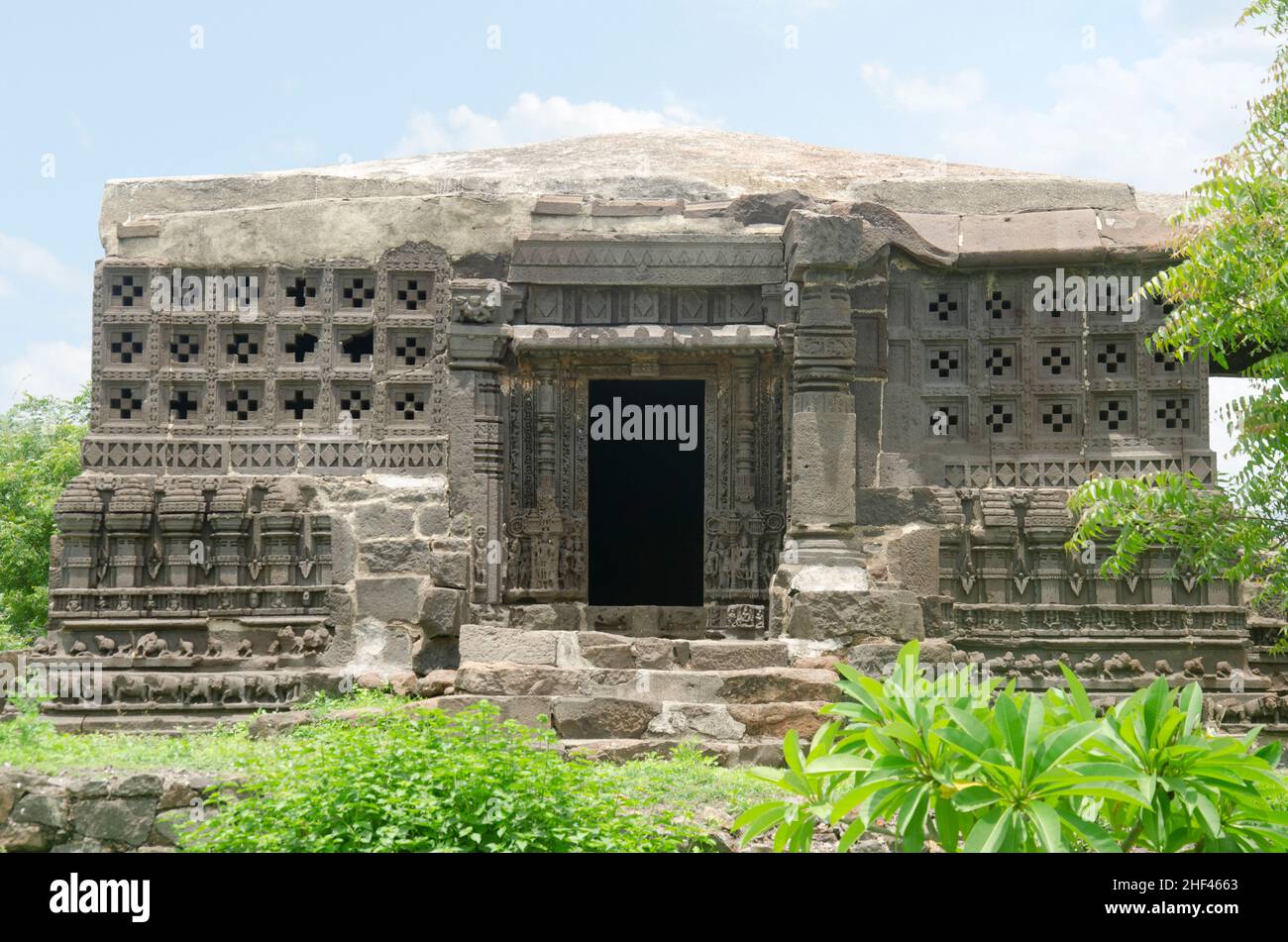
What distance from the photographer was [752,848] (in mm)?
7258

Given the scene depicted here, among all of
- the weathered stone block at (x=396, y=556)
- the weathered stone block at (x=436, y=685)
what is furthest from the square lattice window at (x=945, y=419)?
the weathered stone block at (x=436, y=685)

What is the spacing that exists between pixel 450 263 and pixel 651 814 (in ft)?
22.5

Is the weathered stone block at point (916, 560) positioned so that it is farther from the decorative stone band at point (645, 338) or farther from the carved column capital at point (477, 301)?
the carved column capital at point (477, 301)

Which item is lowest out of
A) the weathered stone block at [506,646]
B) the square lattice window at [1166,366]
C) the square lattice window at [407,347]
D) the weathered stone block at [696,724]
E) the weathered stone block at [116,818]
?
the weathered stone block at [116,818]

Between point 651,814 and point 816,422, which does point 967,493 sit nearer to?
point 816,422

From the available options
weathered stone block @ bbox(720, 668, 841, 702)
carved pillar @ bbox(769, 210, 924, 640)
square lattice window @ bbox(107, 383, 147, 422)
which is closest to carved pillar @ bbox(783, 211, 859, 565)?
carved pillar @ bbox(769, 210, 924, 640)

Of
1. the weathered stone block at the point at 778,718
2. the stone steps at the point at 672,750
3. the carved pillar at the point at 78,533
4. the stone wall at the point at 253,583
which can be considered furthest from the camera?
the carved pillar at the point at 78,533

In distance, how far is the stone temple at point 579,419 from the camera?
39.3 feet

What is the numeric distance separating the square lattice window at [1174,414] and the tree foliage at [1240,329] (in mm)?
3156

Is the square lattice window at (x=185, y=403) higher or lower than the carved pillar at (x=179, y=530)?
higher

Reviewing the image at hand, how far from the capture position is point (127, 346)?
42.2ft

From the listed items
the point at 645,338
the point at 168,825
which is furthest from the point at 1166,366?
the point at 168,825

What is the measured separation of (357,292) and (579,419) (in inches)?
89.3

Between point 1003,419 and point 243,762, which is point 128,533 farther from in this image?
point 1003,419
